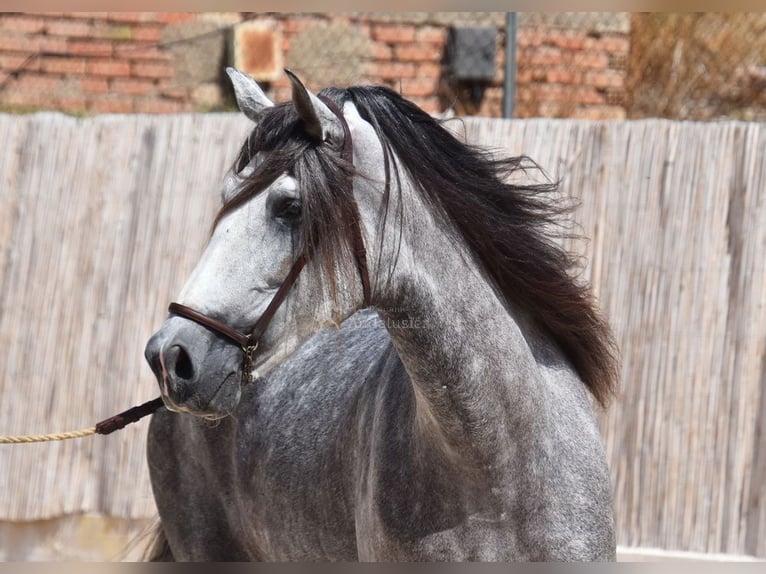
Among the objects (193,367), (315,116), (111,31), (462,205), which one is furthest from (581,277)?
(111,31)

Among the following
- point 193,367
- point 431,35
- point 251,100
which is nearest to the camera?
point 193,367

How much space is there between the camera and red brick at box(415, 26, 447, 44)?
8.09 m

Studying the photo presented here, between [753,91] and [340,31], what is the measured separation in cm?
314

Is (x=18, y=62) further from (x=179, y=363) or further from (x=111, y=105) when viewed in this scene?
(x=179, y=363)

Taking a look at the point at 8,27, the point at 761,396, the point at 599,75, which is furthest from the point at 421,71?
the point at 761,396

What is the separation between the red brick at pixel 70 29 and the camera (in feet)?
27.6

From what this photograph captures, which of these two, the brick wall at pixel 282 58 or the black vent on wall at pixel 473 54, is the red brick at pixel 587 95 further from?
the black vent on wall at pixel 473 54

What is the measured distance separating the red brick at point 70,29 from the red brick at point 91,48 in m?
0.05

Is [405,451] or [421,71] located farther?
[421,71]

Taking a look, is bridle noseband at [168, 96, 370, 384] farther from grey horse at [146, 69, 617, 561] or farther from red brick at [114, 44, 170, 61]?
red brick at [114, 44, 170, 61]

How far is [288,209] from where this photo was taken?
8.54 ft

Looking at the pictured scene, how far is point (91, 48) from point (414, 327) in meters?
6.37

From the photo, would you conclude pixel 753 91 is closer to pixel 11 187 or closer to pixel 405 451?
pixel 11 187

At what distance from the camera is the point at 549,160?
5.61 metres
